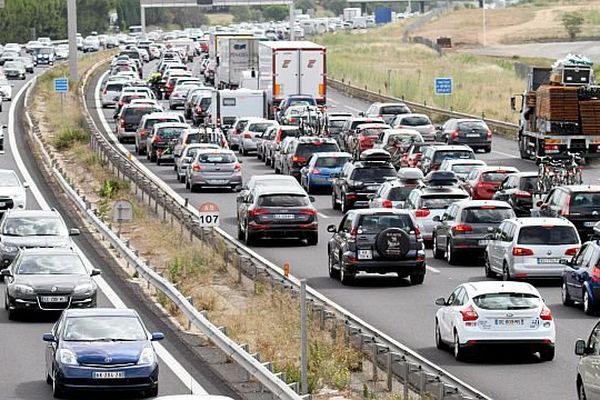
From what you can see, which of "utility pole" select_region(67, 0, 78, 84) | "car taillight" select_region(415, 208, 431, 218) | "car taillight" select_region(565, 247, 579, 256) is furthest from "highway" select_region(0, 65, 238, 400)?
"utility pole" select_region(67, 0, 78, 84)

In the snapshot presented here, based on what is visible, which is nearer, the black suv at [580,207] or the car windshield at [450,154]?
the black suv at [580,207]

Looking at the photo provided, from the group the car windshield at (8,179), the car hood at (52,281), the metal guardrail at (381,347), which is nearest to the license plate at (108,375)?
the metal guardrail at (381,347)

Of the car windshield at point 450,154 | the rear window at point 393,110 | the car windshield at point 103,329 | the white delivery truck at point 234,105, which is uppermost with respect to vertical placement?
the car windshield at point 103,329

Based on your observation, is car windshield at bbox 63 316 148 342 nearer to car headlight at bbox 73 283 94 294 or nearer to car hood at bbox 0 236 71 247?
car headlight at bbox 73 283 94 294

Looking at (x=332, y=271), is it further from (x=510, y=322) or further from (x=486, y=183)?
(x=486, y=183)

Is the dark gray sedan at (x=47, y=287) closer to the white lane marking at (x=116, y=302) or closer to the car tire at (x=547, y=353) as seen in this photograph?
the white lane marking at (x=116, y=302)

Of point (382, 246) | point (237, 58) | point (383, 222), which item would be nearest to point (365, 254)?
point (382, 246)

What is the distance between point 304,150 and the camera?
189 ft

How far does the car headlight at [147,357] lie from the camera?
72.3ft

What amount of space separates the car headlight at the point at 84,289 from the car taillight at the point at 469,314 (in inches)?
280

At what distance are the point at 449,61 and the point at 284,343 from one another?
119 m

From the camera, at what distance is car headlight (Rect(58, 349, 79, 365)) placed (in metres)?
22.0

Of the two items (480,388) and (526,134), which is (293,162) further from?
(480,388)

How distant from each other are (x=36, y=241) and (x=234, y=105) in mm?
40981
